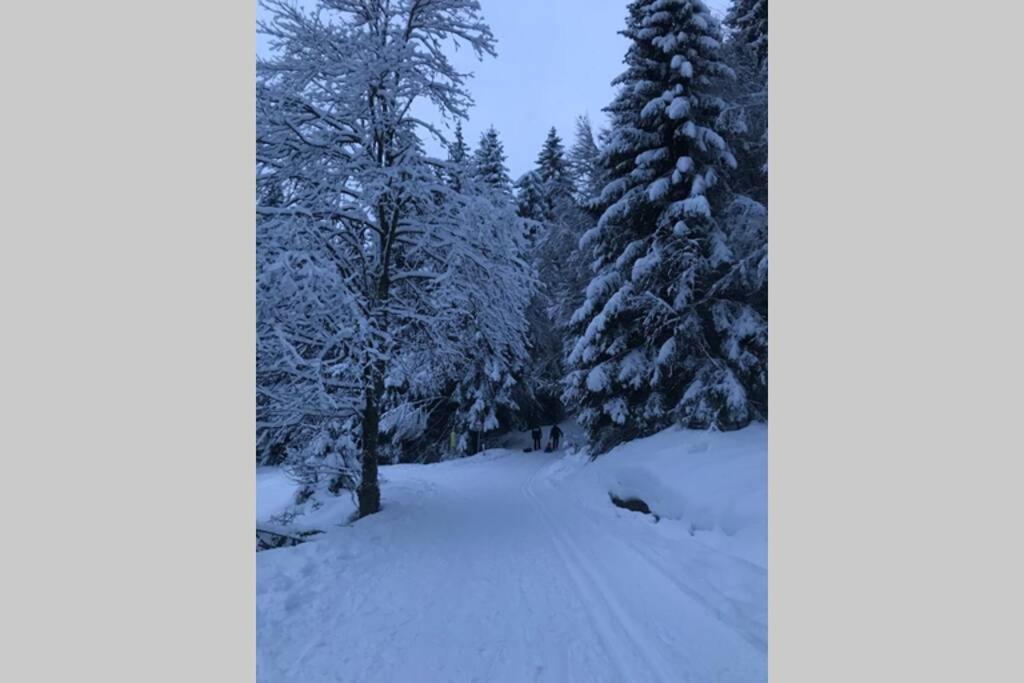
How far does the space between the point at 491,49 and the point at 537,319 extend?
23.4 feet

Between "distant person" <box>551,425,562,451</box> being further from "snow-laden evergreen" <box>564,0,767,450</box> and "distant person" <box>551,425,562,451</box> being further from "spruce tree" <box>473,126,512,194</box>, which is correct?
"spruce tree" <box>473,126,512,194</box>

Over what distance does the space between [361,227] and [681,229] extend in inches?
122

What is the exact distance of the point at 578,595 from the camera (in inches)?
155

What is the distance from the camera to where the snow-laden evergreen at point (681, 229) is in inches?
149

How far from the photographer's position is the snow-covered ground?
113 inches

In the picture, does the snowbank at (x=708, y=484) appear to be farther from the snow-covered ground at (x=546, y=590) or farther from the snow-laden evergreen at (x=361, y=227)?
the snow-laden evergreen at (x=361, y=227)

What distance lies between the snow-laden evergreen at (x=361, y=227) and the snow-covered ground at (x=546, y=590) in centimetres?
94

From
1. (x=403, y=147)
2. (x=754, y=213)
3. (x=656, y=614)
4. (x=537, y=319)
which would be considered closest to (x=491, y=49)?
(x=403, y=147)

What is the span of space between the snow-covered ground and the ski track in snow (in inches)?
→ 0.5

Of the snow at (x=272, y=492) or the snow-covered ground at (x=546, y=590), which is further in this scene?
the snow at (x=272, y=492)

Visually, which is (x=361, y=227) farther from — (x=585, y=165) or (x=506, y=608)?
(x=585, y=165)

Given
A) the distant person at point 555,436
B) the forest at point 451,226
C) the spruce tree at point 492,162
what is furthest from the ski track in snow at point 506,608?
the distant person at point 555,436

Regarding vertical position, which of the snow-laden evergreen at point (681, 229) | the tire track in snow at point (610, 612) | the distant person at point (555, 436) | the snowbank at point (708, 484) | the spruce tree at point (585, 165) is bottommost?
the distant person at point (555, 436)

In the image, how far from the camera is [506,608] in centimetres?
368
